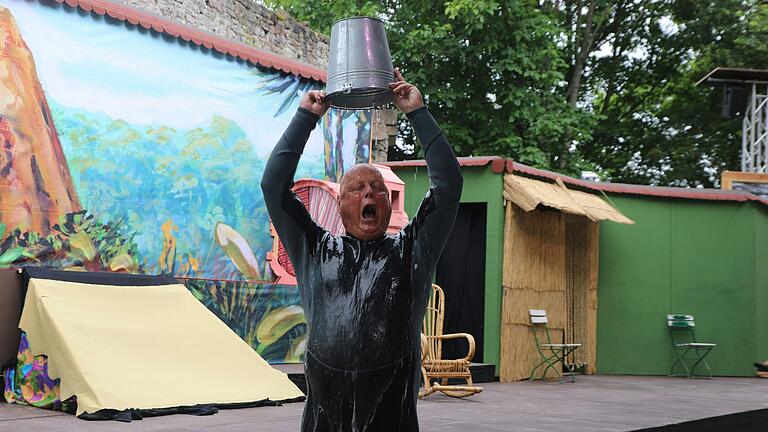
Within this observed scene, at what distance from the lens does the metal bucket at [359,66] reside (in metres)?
2.24

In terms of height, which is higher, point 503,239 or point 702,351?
point 503,239

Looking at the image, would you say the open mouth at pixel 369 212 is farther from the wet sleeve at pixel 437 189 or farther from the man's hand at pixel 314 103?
the man's hand at pixel 314 103

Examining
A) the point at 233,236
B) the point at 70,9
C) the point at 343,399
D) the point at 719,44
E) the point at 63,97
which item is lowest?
the point at 343,399

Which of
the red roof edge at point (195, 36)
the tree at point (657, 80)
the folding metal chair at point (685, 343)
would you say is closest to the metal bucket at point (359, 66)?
the red roof edge at point (195, 36)

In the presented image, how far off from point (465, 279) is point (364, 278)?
27.2ft

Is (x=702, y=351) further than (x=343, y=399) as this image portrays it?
Yes

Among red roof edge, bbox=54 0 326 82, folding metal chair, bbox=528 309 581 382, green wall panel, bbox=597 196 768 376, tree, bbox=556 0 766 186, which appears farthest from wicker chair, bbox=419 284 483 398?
tree, bbox=556 0 766 186

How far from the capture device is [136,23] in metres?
7.77

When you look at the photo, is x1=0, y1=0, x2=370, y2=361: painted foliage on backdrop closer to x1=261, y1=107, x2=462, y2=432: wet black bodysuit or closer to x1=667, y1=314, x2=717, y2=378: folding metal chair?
x1=261, y1=107, x2=462, y2=432: wet black bodysuit

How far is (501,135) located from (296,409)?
11.6 meters

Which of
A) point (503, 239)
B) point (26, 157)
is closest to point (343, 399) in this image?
point (26, 157)

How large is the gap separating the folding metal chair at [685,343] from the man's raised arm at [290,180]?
10.7m

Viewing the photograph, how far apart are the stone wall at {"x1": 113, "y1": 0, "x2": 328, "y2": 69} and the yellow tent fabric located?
424 cm

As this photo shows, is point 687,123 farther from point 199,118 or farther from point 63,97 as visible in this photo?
point 63,97
